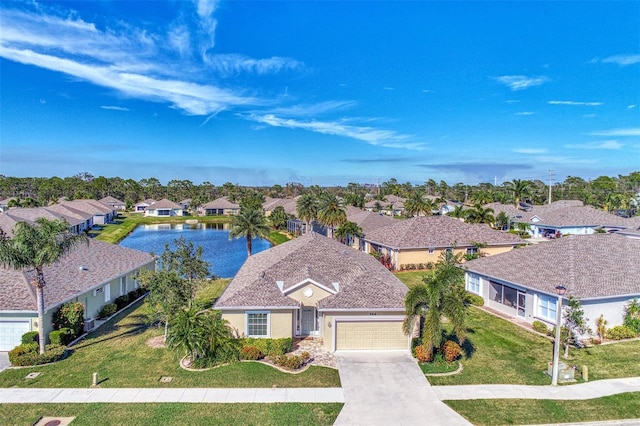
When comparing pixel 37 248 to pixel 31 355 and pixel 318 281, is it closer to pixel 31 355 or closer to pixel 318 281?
pixel 31 355

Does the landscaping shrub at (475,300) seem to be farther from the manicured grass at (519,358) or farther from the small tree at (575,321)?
the small tree at (575,321)

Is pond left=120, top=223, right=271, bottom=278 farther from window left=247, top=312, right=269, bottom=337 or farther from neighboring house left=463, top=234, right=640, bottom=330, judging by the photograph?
neighboring house left=463, top=234, right=640, bottom=330

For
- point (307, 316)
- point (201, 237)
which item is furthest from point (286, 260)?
point (201, 237)

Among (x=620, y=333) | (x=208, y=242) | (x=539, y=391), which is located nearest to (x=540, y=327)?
(x=620, y=333)

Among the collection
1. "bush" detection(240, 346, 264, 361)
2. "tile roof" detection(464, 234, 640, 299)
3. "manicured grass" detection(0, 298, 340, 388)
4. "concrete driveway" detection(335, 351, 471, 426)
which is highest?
"tile roof" detection(464, 234, 640, 299)

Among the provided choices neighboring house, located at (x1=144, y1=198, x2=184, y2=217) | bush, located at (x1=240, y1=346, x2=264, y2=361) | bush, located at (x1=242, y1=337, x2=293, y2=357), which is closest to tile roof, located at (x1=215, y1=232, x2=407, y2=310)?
bush, located at (x1=242, y1=337, x2=293, y2=357)

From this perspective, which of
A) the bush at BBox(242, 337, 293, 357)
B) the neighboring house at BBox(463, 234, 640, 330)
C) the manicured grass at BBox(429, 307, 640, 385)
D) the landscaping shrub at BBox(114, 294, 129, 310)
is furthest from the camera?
the landscaping shrub at BBox(114, 294, 129, 310)

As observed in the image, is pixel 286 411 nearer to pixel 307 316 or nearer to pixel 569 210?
pixel 307 316
